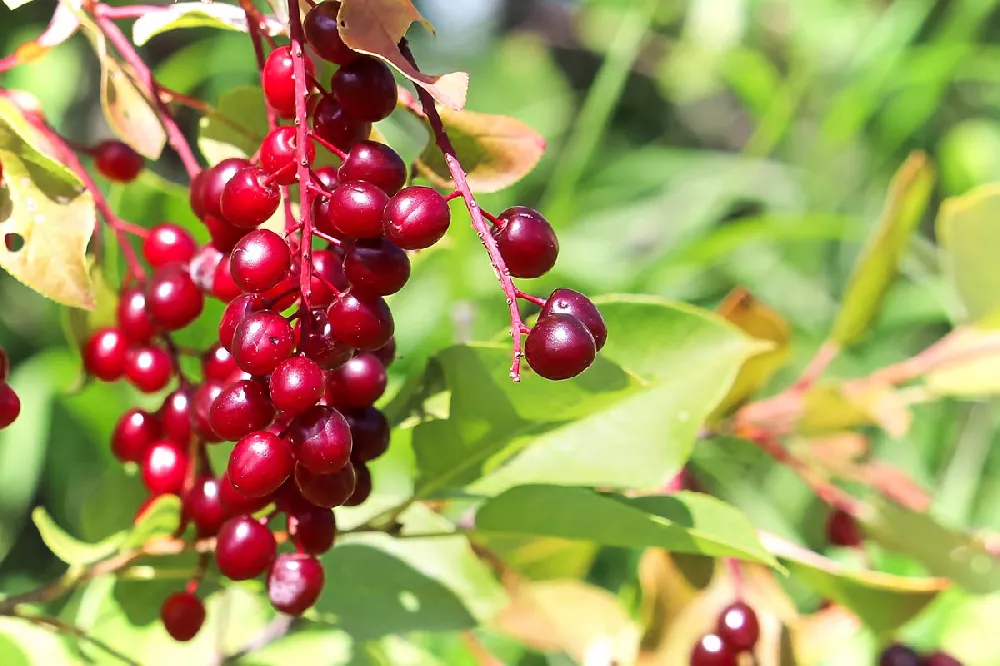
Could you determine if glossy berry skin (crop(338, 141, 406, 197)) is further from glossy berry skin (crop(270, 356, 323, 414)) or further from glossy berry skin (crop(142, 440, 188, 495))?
glossy berry skin (crop(142, 440, 188, 495))

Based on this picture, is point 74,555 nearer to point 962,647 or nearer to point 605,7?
point 962,647

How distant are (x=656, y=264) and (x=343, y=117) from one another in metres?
0.95

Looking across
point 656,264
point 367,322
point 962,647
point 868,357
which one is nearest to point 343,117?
point 367,322

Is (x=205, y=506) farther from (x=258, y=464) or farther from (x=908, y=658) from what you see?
(x=908, y=658)

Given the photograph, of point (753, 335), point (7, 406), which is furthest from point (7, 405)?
point (753, 335)

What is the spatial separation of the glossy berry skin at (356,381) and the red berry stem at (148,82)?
0.12m

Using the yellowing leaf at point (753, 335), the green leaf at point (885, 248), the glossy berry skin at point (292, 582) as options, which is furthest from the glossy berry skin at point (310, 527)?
the green leaf at point (885, 248)

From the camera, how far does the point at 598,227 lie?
5.45 feet

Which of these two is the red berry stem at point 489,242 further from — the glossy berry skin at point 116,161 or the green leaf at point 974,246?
the green leaf at point 974,246

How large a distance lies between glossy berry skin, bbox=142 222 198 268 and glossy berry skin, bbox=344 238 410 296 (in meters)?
0.16

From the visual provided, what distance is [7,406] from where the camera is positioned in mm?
402

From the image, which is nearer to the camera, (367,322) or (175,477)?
(367,322)

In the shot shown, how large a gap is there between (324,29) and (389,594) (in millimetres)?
337

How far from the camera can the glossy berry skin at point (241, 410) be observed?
35 cm
